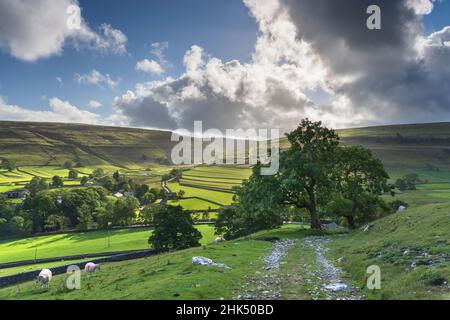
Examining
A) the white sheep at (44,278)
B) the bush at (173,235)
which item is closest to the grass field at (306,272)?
the white sheep at (44,278)

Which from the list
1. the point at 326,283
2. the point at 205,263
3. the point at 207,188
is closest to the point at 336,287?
the point at 326,283

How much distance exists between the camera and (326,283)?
1722 centimetres

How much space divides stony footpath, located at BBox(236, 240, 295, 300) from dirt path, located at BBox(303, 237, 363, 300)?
5.43 feet

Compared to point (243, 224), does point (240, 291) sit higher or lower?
higher

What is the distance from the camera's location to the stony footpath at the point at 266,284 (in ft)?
49.7

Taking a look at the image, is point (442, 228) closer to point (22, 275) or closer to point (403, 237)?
point (403, 237)

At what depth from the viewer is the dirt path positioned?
14.8 m

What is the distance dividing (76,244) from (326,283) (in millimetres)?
89442

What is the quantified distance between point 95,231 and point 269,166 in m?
84.2

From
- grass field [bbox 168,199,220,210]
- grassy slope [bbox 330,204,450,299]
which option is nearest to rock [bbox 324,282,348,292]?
grassy slope [bbox 330,204,450,299]

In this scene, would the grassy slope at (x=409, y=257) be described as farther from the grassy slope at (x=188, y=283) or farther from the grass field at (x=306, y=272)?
the grassy slope at (x=188, y=283)

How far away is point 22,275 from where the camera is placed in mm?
52844

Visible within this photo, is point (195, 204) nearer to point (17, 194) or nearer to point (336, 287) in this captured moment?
point (17, 194)
